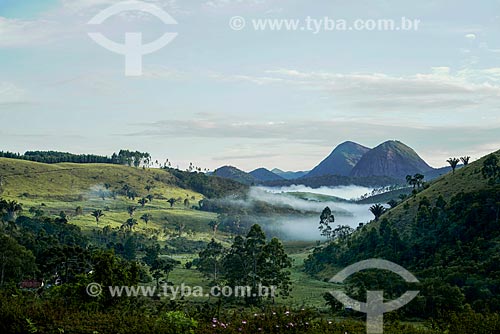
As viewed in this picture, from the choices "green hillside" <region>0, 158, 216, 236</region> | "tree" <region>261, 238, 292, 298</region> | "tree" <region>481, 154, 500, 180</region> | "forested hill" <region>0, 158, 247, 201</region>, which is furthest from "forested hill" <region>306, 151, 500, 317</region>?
"forested hill" <region>0, 158, 247, 201</region>

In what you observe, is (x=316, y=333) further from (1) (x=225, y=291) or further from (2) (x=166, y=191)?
(2) (x=166, y=191)

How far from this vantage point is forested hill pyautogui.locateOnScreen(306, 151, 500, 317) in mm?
39812

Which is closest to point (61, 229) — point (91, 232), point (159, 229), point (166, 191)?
point (91, 232)

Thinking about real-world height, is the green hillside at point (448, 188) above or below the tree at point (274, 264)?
above

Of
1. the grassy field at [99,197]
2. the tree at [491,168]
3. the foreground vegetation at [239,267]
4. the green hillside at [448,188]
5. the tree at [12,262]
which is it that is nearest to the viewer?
the foreground vegetation at [239,267]

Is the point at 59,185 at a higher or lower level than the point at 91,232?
higher

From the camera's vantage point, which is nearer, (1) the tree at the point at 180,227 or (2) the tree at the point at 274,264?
(2) the tree at the point at 274,264

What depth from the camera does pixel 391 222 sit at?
7356cm

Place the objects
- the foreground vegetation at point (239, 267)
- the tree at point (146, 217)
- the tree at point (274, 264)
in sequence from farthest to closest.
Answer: the tree at point (146, 217)
the tree at point (274, 264)
the foreground vegetation at point (239, 267)

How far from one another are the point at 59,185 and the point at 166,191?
42.6m

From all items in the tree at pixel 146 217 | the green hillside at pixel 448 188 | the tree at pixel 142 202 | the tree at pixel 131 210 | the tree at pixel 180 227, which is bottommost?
the tree at pixel 180 227

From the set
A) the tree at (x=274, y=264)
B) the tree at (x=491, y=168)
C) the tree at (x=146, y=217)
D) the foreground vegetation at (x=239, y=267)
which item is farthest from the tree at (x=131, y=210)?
the tree at (x=274, y=264)

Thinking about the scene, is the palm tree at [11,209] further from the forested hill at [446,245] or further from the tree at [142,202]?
the forested hill at [446,245]

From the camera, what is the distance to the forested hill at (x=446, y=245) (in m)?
39.8
